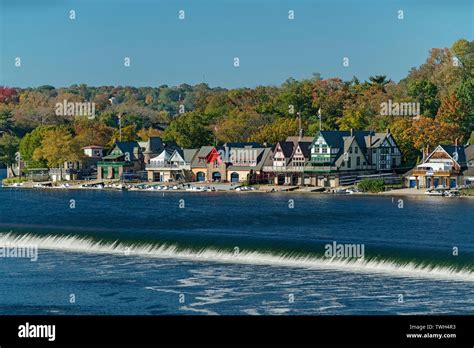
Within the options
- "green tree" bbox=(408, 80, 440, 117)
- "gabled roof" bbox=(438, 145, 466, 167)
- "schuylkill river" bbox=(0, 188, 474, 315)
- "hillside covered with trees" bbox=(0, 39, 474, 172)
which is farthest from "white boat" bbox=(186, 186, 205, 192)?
"green tree" bbox=(408, 80, 440, 117)

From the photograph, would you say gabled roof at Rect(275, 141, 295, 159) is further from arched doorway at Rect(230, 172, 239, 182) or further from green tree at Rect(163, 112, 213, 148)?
green tree at Rect(163, 112, 213, 148)

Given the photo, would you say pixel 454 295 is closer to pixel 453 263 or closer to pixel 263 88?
pixel 453 263

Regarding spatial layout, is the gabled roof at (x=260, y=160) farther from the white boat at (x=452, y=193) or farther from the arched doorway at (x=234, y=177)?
the white boat at (x=452, y=193)

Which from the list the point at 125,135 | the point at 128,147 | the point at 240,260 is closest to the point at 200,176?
the point at 128,147

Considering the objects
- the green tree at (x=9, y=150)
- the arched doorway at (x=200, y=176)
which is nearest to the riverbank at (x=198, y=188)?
the arched doorway at (x=200, y=176)
